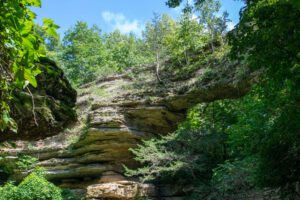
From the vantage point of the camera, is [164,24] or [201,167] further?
[164,24]

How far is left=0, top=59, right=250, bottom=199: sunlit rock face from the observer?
50.2ft

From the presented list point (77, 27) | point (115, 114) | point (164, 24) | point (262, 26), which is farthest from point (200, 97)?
point (77, 27)

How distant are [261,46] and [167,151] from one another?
33.4 feet

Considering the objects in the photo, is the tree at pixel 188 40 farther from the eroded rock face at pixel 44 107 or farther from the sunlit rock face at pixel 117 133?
the eroded rock face at pixel 44 107

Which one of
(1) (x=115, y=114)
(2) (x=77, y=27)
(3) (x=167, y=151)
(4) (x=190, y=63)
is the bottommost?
(3) (x=167, y=151)

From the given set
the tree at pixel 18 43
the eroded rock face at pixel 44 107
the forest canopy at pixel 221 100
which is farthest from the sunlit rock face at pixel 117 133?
the tree at pixel 18 43

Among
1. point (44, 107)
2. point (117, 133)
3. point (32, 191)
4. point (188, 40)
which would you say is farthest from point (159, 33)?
point (44, 107)

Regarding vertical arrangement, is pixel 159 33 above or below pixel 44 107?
above

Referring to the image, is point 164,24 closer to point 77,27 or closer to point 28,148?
point 28,148

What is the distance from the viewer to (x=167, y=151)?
619 inches

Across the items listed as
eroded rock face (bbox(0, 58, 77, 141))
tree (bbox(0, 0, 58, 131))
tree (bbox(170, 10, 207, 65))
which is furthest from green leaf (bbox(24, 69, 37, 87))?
tree (bbox(170, 10, 207, 65))

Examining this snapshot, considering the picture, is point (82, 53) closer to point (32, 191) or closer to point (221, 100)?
point (221, 100)

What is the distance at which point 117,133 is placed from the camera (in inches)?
629

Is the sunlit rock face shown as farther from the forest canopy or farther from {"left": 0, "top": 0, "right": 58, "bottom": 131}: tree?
{"left": 0, "top": 0, "right": 58, "bottom": 131}: tree
